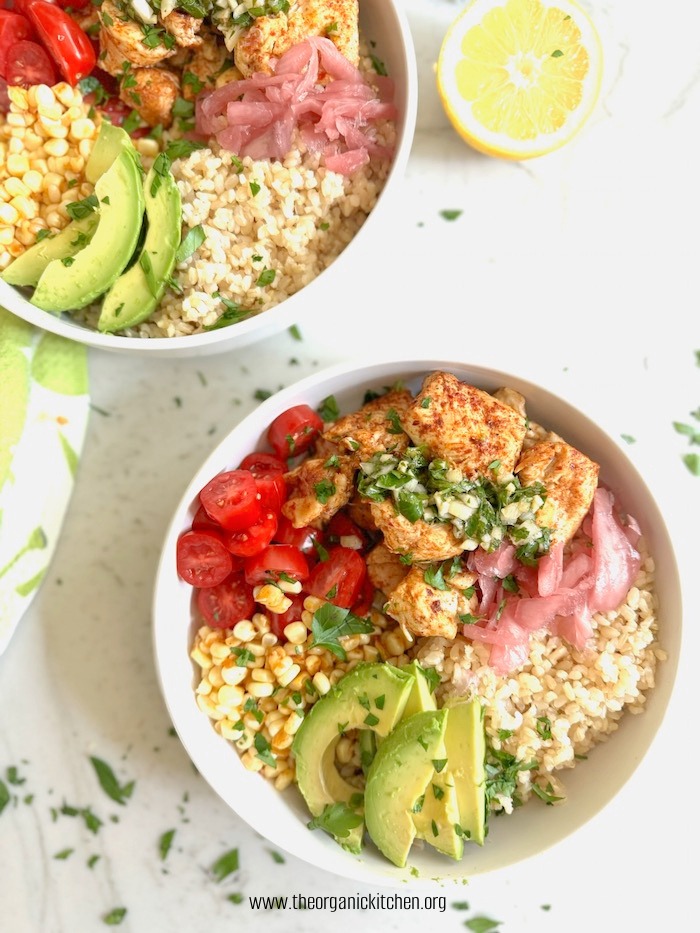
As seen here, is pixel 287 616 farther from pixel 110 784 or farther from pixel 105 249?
pixel 105 249

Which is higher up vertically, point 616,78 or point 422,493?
→ point 616,78

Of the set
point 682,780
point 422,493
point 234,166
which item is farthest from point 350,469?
point 682,780

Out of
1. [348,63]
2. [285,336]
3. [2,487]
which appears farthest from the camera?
[285,336]

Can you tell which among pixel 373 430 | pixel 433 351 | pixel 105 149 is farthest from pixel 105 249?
pixel 433 351

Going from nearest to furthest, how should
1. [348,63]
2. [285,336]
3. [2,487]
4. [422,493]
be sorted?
[422,493], [348,63], [2,487], [285,336]

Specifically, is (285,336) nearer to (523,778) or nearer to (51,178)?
(51,178)

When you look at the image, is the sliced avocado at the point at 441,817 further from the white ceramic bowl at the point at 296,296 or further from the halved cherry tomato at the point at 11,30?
the halved cherry tomato at the point at 11,30
